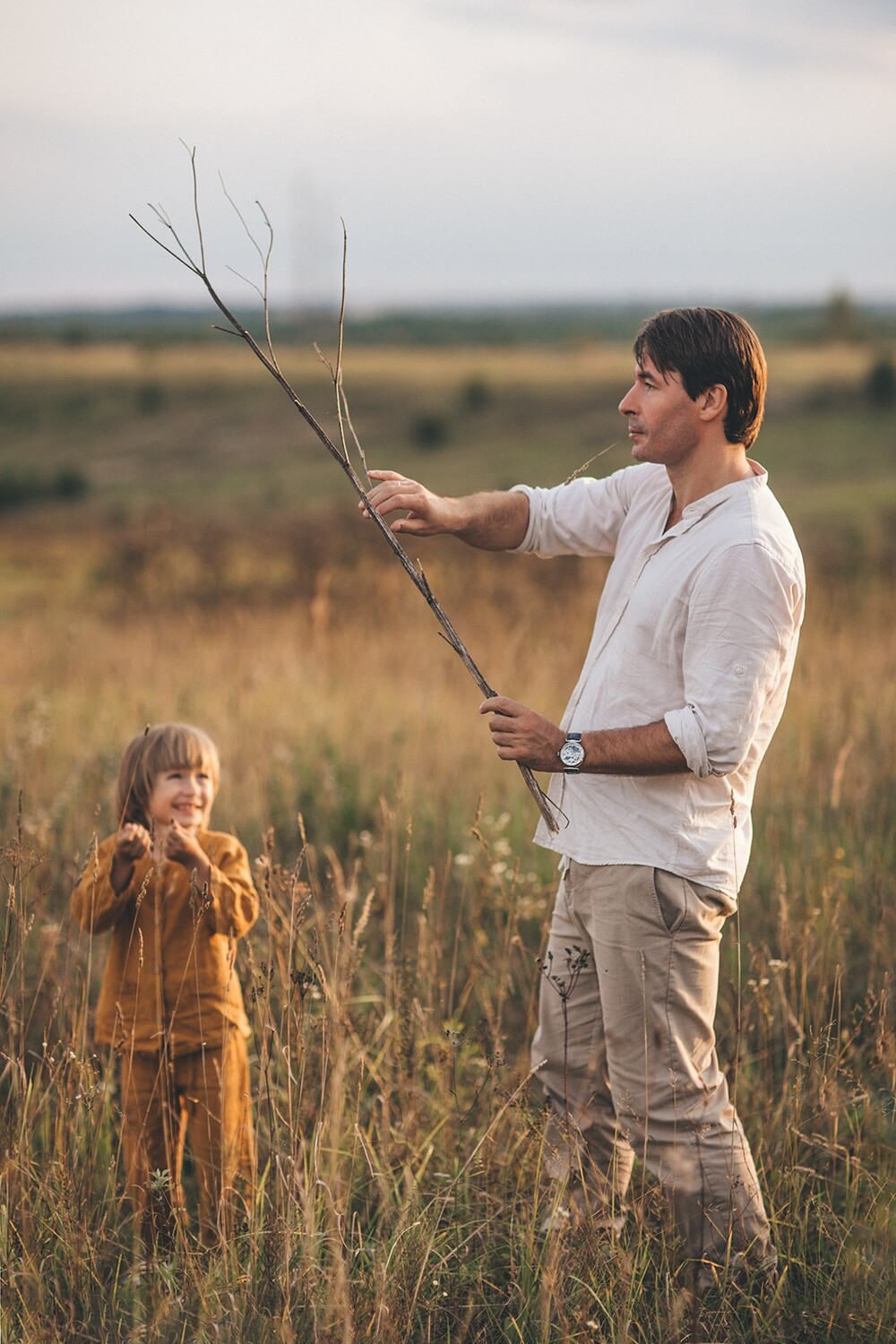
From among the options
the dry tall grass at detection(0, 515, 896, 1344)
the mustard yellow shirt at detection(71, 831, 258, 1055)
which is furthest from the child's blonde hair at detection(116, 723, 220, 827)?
the dry tall grass at detection(0, 515, 896, 1344)

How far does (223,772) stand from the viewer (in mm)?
5398

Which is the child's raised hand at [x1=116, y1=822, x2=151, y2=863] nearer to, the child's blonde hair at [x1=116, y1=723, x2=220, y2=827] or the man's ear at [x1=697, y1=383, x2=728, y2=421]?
the child's blonde hair at [x1=116, y1=723, x2=220, y2=827]

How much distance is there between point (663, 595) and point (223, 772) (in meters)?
3.27

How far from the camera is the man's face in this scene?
2.50 metres

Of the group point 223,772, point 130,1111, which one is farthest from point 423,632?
point 130,1111

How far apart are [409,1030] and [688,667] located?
1.14 m

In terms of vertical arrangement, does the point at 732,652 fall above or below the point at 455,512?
below

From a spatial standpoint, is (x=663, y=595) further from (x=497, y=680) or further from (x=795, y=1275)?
Result: (x=497, y=680)

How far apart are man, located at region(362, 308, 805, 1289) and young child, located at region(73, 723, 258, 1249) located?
2.52 feet

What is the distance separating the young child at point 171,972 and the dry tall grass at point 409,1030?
0.33ft

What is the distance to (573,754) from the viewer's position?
98.0 inches

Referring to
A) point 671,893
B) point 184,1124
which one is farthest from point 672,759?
point 184,1124

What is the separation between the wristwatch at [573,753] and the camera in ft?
8.16

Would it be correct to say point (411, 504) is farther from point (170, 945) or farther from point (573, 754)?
point (170, 945)
